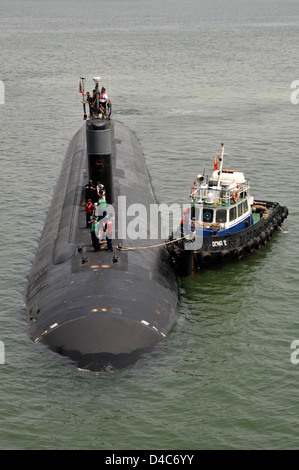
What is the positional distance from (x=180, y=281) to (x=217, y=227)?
3673 mm

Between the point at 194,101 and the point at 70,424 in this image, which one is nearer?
the point at 70,424

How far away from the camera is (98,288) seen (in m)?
25.1

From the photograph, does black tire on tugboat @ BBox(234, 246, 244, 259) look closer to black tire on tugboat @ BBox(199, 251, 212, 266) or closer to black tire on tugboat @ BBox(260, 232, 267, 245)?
black tire on tugboat @ BBox(199, 251, 212, 266)

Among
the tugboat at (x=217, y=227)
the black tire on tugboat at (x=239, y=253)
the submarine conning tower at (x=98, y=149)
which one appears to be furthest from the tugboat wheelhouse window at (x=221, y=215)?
the submarine conning tower at (x=98, y=149)

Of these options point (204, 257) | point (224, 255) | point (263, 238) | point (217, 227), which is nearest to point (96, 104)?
point (217, 227)

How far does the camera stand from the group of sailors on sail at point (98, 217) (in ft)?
90.1

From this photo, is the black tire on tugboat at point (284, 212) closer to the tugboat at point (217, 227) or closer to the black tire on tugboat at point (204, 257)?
the tugboat at point (217, 227)

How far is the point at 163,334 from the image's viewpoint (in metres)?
25.1

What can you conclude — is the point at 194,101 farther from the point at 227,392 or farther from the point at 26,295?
the point at 227,392

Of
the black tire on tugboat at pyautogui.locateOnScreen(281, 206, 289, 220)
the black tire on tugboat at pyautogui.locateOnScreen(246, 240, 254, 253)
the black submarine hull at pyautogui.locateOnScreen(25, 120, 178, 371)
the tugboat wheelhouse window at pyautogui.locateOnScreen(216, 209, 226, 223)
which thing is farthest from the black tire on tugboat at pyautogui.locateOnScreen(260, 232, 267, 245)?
the black submarine hull at pyautogui.locateOnScreen(25, 120, 178, 371)

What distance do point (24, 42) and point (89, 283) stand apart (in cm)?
12067

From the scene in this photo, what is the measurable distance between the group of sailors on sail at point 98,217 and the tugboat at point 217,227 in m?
4.40
